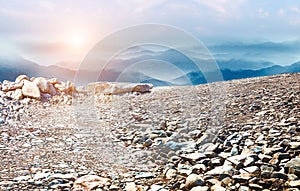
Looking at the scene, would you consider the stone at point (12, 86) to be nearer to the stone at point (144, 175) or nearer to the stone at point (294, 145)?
the stone at point (144, 175)

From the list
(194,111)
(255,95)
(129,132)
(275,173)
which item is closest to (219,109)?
(194,111)

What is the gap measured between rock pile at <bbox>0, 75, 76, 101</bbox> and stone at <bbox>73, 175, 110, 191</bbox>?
50.4 ft

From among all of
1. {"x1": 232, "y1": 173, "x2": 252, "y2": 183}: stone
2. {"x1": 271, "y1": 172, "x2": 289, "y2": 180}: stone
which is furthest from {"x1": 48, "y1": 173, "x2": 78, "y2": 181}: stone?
{"x1": 271, "y1": 172, "x2": 289, "y2": 180}: stone

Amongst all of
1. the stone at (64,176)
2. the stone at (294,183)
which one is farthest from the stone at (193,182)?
the stone at (64,176)

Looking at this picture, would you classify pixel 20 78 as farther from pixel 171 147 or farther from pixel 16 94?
pixel 171 147

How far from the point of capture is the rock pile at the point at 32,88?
862 inches

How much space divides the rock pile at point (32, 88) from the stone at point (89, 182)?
50.4 feet

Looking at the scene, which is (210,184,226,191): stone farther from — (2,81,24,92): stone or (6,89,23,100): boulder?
(2,81,24,92): stone

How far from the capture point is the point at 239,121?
32.9ft

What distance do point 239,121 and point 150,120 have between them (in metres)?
3.72

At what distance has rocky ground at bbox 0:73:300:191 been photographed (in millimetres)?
6645

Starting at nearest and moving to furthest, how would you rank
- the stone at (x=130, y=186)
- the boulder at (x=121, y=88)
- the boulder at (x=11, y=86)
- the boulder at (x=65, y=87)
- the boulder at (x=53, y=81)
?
1. the stone at (x=130, y=186)
2. the boulder at (x=11, y=86)
3. the boulder at (x=121, y=88)
4. the boulder at (x=65, y=87)
5. the boulder at (x=53, y=81)

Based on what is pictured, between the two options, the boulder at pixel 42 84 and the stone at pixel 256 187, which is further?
the boulder at pixel 42 84

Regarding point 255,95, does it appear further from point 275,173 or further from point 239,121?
point 275,173
